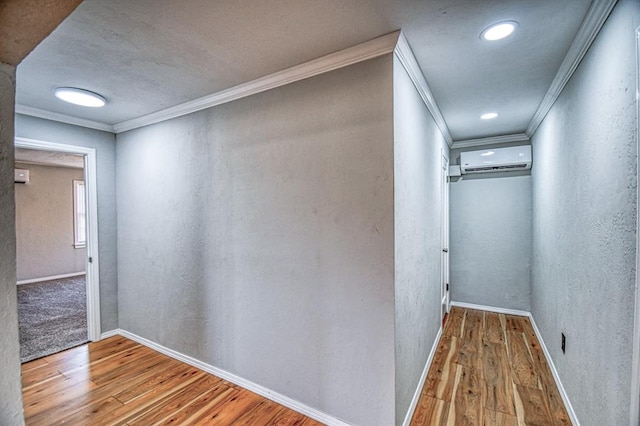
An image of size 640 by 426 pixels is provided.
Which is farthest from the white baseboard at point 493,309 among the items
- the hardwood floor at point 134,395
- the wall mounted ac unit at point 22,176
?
the wall mounted ac unit at point 22,176

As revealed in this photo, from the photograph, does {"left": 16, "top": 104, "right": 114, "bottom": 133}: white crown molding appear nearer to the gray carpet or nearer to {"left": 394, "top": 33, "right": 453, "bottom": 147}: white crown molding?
the gray carpet

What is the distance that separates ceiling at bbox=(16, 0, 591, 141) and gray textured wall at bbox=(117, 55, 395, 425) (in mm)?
251

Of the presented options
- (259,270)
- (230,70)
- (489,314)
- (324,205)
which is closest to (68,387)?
(259,270)

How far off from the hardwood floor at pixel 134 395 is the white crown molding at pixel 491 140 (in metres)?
3.87

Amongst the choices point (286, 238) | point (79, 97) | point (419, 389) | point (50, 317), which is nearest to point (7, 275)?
point (286, 238)

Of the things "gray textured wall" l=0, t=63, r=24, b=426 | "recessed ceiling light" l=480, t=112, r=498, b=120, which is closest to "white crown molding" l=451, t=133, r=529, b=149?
"recessed ceiling light" l=480, t=112, r=498, b=120

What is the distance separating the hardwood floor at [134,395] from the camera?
1996mm

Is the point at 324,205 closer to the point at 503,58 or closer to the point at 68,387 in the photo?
→ the point at 503,58

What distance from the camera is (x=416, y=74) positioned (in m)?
2.01

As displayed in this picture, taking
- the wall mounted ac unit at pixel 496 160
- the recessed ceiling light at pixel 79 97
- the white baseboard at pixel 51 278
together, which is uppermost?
the recessed ceiling light at pixel 79 97

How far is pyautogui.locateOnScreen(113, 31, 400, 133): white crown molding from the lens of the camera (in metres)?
1.66

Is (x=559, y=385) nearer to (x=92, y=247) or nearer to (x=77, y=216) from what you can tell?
(x=92, y=247)

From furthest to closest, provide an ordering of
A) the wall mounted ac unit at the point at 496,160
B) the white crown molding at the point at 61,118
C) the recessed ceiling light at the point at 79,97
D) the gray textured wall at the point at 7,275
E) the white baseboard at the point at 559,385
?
the wall mounted ac unit at the point at 496,160
the white crown molding at the point at 61,118
the recessed ceiling light at the point at 79,97
the white baseboard at the point at 559,385
the gray textured wall at the point at 7,275

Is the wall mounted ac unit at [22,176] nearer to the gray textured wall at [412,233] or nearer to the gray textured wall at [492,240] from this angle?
the gray textured wall at [412,233]
